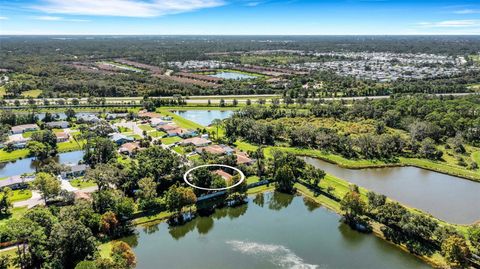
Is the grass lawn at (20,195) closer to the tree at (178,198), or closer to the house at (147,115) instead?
the tree at (178,198)

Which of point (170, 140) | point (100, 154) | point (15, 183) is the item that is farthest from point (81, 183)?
point (170, 140)

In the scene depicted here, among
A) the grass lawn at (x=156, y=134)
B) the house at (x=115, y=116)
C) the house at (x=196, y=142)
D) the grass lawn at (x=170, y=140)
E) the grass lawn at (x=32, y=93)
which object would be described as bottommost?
the grass lawn at (x=170, y=140)

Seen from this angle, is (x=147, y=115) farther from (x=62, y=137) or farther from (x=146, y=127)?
(x=62, y=137)

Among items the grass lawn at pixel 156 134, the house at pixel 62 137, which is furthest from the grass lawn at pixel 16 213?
the grass lawn at pixel 156 134

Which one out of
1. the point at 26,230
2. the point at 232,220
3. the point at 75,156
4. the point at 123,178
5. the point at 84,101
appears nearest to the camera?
the point at 26,230

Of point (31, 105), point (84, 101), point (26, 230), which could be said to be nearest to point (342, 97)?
point (84, 101)

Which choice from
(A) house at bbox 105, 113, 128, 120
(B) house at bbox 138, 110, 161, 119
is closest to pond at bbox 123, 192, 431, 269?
(B) house at bbox 138, 110, 161, 119

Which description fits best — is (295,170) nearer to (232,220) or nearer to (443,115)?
(232,220)

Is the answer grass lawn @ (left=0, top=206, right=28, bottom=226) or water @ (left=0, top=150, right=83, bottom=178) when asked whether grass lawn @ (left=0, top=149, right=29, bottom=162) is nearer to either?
water @ (left=0, top=150, right=83, bottom=178)
